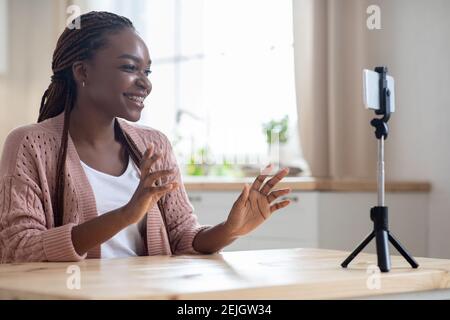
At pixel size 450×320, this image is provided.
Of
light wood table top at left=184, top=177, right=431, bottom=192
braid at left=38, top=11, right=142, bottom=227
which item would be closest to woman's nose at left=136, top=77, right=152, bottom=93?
braid at left=38, top=11, right=142, bottom=227

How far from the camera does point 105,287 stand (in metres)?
1.09

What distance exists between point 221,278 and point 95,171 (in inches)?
31.8

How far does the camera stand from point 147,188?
1529 mm

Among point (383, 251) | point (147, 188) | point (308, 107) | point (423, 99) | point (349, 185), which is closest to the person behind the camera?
point (383, 251)

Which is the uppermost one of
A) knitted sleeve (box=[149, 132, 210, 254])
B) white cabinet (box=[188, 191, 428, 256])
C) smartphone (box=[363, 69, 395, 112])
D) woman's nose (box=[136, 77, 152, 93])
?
woman's nose (box=[136, 77, 152, 93])

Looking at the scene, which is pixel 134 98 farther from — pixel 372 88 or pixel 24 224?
pixel 372 88

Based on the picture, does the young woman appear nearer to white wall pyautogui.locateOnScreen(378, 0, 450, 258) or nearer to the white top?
the white top

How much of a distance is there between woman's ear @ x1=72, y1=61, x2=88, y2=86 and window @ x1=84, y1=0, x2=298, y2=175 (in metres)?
2.39

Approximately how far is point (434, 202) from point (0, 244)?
2.22 meters

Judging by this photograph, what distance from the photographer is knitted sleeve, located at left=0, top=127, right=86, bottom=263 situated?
5.40 ft

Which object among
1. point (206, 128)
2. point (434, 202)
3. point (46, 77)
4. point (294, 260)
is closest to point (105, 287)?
point (294, 260)

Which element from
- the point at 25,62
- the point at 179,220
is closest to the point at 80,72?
the point at 179,220
